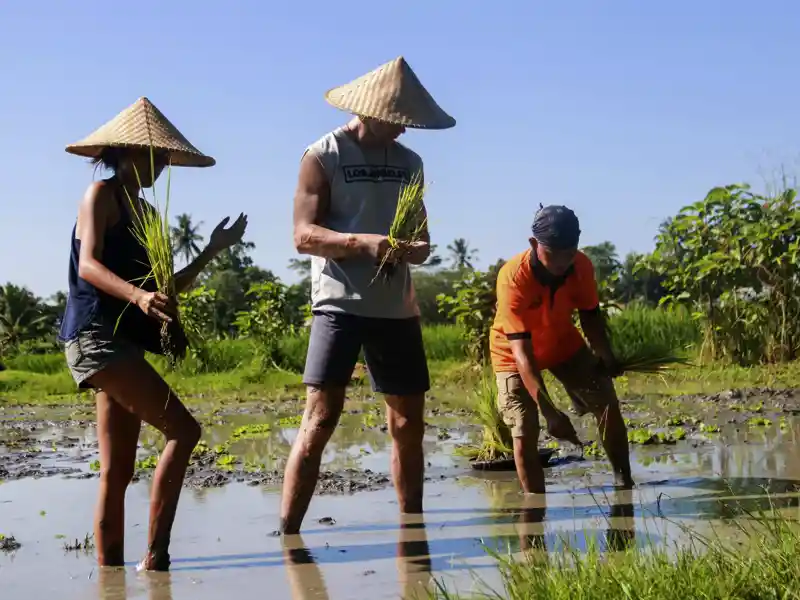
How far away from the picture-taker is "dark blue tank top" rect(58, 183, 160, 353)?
4.59 metres

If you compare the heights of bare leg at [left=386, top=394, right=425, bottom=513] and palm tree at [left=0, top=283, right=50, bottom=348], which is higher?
palm tree at [left=0, top=283, right=50, bottom=348]

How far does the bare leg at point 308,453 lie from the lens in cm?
526

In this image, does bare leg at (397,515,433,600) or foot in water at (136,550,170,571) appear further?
foot in water at (136,550,170,571)

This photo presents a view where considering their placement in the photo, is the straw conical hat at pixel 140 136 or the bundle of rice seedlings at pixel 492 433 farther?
the bundle of rice seedlings at pixel 492 433

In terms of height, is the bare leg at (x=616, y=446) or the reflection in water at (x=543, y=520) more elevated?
the bare leg at (x=616, y=446)

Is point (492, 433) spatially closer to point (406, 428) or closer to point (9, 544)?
point (406, 428)

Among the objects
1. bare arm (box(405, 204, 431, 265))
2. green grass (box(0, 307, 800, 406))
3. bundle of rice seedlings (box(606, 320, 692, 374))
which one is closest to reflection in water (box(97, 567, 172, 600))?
bare arm (box(405, 204, 431, 265))

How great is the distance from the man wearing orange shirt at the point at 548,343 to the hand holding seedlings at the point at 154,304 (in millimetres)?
2086

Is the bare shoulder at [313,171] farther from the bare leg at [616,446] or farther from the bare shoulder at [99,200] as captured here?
the bare leg at [616,446]

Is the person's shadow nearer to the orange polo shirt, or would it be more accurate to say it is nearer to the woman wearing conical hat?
the orange polo shirt

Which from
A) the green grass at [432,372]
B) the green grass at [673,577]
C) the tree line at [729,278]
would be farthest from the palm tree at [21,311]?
the green grass at [673,577]

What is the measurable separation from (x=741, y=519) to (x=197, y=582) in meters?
2.40

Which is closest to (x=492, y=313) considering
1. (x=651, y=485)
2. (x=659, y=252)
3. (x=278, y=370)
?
(x=659, y=252)

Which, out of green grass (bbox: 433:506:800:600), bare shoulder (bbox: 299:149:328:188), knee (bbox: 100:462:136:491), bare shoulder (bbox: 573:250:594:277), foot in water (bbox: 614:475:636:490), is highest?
bare shoulder (bbox: 299:149:328:188)
